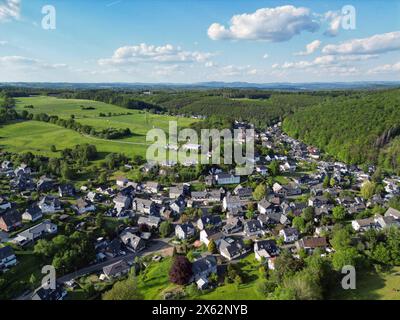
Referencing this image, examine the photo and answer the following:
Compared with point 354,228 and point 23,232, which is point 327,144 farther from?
point 23,232

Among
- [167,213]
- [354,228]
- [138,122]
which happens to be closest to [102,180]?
[167,213]

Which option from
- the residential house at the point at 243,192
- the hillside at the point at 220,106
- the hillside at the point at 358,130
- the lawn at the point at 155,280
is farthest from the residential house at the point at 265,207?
the hillside at the point at 220,106

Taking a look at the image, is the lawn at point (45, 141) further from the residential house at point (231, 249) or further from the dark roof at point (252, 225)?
the residential house at point (231, 249)

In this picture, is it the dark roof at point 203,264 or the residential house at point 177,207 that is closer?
the dark roof at point 203,264

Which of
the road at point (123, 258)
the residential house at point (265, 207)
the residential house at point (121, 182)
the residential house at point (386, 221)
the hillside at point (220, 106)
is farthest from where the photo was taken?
the hillside at point (220, 106)

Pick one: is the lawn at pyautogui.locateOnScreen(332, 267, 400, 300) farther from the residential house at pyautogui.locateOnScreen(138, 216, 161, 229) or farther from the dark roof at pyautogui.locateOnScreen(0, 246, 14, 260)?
the dark roof at pyautogui.locateOnScreen(0, 246, 14, 260)
